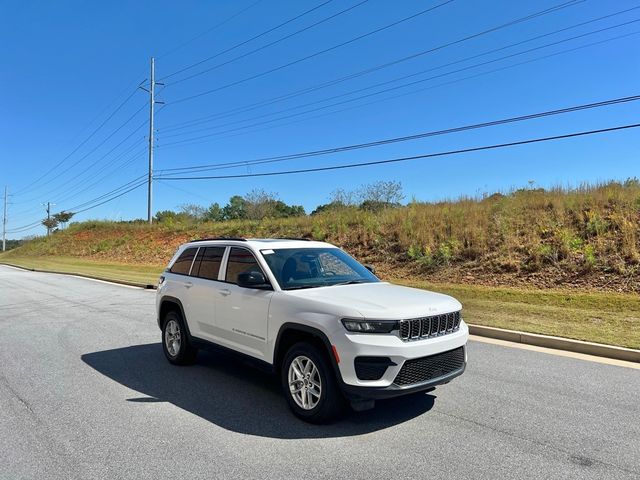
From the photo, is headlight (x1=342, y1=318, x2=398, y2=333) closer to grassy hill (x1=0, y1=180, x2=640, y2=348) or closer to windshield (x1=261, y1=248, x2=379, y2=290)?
windshield (x1=261, y1=248, x2=379, y2=290)

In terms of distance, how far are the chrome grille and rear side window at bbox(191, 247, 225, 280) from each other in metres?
2.87

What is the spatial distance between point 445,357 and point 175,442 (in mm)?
2613

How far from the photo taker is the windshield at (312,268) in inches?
216

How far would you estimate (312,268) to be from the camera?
581 centimetres

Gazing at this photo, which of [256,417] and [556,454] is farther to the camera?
[256,417]

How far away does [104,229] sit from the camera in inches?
2088

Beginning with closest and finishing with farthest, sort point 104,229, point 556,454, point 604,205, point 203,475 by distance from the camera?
point 203,475
point 556,454
point 604,205
point 104,229

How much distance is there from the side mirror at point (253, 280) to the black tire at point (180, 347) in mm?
1912

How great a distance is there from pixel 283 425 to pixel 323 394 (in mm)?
524

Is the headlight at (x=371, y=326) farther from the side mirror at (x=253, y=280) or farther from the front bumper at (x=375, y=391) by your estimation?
the side mirror at (x=253, y=280)

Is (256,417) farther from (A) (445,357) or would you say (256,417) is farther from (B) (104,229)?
(B) (104,229)

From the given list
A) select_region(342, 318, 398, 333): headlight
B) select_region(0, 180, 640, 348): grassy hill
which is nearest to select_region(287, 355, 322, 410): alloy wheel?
select_region(342, 318, 398, 333): headlight

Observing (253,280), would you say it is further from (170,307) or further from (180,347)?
(170,307)

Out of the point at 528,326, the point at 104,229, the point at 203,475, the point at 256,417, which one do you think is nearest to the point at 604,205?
the point at 528,326
